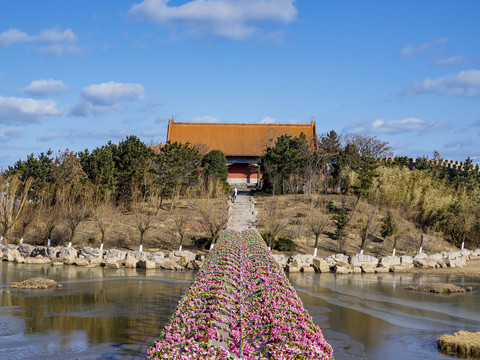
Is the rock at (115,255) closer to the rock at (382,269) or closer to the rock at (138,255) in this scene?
the rock at (138,255)

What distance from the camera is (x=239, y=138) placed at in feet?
187

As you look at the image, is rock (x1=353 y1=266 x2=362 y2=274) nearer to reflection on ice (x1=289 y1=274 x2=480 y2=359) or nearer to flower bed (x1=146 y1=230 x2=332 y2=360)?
reflection on ice (x1=289 y1=274 x2=480 y2=359)

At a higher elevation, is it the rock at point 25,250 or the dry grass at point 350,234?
the dry grass at point 350,234

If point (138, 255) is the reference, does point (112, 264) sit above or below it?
below

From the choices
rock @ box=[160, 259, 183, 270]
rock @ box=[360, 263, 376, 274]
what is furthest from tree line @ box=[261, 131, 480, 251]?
rock @ box=[160, 259, 183, 270]

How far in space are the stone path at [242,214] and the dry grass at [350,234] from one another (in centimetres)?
53

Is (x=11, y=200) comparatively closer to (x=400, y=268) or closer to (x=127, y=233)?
(x=127, y=233)

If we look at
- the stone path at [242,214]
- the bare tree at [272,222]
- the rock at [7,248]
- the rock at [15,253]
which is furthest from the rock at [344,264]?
the rock at [7,248]

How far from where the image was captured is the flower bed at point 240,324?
697 centimetres

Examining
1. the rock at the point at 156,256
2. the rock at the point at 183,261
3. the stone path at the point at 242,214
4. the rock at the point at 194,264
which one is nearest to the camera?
the rock at the point at 194,264

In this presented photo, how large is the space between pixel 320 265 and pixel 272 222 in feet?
15.1

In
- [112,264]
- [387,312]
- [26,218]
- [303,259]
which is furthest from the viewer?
[26,218]

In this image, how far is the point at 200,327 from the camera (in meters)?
8.30

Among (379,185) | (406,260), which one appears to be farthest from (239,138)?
(406,260)
